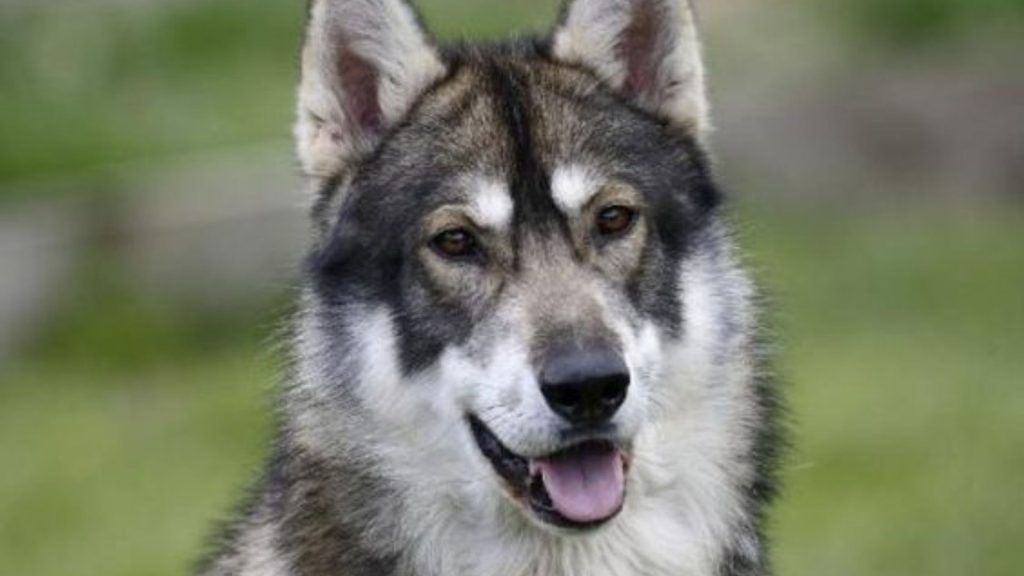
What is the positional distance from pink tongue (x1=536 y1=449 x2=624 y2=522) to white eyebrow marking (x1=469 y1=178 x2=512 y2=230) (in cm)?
51

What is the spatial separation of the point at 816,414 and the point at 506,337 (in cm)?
563

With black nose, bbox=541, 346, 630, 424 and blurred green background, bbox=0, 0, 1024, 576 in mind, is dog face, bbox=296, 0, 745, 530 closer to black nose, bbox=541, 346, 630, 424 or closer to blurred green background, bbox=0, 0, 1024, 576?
black nose, bbox=541, 346, 630, 424

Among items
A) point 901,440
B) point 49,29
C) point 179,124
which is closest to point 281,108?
point 179,124

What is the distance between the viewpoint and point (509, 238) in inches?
263

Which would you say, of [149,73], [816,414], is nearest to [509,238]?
[816,414]

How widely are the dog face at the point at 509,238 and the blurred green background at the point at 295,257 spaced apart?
297 cm

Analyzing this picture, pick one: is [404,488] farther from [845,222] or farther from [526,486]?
[845,222]

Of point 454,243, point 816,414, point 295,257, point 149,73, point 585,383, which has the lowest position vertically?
point 816,414

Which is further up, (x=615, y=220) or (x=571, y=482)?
(x=615, y=220)

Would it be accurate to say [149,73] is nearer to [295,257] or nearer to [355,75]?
[295,257]

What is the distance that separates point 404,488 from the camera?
675 cm

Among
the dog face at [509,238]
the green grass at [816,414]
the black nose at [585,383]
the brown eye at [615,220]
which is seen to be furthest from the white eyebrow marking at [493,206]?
the green grass at [816,414]

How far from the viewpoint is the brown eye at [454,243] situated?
22.0 ft

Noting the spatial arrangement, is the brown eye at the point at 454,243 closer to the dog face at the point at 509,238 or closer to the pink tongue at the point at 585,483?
the dog face at the point at 509,238
